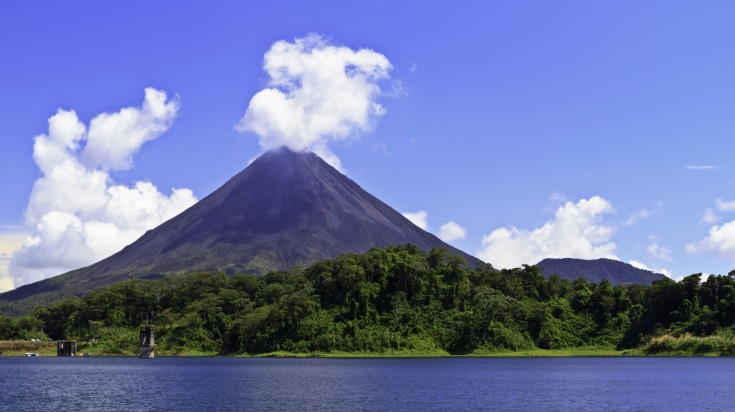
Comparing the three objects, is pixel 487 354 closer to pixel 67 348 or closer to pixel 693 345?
pixel 693 345

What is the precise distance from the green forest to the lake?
32.1 m

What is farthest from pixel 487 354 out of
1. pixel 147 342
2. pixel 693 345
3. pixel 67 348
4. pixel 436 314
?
pixel 67 348

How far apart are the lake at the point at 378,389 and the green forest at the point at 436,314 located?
3206 centimetres

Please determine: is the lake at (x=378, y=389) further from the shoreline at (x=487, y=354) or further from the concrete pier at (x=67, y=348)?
the concrete pier at (x=67, y=348)

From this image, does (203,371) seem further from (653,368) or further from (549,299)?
(549,299)

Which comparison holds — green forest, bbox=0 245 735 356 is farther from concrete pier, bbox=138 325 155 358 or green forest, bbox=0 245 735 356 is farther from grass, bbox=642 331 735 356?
concrete pier, bbox=138 325 155 358

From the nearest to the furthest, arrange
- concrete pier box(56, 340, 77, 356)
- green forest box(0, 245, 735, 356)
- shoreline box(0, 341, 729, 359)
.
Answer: shoreline box(0, 341, 729, 359) < green forest box(0, 245, 735, 356) < concrete pier box(56, 340, 77, 356)

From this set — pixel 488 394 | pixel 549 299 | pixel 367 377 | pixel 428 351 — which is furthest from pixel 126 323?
pixel 488 394

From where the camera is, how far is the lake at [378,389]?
184ft

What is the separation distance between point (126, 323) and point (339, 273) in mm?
58344

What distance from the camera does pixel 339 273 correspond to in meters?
140

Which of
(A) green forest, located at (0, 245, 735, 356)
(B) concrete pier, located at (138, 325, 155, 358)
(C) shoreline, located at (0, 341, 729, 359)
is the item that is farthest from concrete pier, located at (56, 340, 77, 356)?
(C) shoreline, located at (0, 341, 729, 359)

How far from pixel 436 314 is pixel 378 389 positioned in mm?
71951

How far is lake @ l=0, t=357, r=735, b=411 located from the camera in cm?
5594
